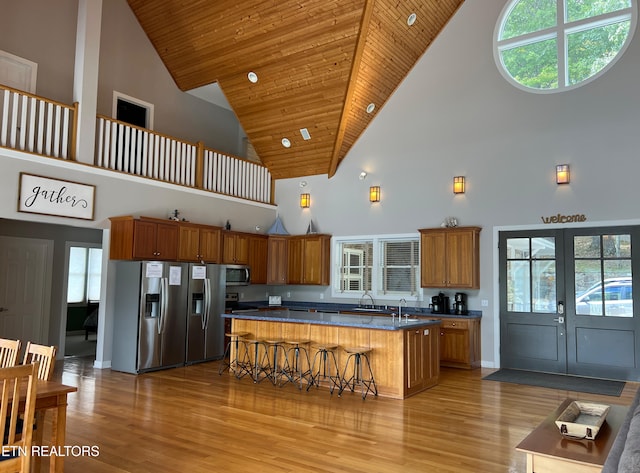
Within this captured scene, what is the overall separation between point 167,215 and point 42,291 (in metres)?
2.51

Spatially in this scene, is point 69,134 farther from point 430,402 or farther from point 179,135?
point 430,402

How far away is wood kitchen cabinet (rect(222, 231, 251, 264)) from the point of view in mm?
9320

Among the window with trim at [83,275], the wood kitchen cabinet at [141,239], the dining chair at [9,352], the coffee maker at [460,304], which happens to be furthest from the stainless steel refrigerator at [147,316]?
the coffee maker at [460,304]

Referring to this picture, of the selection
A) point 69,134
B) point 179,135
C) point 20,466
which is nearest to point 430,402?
point 20,466

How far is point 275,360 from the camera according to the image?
6.71 metres

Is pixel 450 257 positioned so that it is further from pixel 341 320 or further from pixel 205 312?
pixel 205 312

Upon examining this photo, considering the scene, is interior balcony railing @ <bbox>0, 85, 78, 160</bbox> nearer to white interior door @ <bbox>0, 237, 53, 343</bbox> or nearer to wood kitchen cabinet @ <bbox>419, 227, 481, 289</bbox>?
white interior door @ <bbox>0, 237, 53, 343</bbox>

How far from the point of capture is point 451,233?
8.33 meters

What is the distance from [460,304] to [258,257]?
4.18 metres

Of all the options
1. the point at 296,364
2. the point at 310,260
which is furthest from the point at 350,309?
the point at 296,364

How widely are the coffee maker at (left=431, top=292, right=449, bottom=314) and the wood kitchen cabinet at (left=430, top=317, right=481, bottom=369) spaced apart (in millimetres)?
297

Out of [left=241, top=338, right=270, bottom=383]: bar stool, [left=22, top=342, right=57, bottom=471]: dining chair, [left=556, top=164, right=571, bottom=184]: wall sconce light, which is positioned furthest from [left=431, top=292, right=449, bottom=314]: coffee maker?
[left=22, top=342, right=57, bottom=471]: dining chair

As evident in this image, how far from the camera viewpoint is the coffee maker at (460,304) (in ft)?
26.7

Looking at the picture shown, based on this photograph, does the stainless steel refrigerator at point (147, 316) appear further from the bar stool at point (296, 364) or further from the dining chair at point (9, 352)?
the dining chair at point (9, 352)
